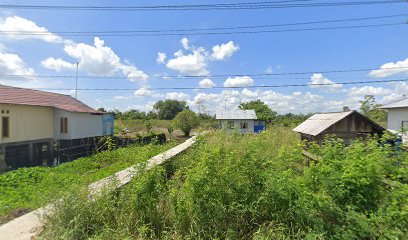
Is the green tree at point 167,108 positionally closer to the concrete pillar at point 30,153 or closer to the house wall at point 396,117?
the concrete pillar at point 30,153

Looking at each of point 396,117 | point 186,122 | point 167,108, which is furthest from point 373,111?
point 167,108

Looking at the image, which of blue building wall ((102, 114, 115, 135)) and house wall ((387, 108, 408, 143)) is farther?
blue building wall ((102, 114, 115, 135))

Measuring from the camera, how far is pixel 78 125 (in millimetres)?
19203

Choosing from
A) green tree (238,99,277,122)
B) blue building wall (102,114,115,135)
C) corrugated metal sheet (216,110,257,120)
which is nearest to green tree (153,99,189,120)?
green tree (238,99,277,122)

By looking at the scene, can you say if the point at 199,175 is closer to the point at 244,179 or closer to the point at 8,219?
the point at 244,179

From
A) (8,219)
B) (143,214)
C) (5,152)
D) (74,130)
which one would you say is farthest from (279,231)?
(74,130)

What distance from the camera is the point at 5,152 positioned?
14102 mm

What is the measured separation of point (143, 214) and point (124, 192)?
0.60m

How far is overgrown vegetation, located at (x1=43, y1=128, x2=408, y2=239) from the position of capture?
8.89ft

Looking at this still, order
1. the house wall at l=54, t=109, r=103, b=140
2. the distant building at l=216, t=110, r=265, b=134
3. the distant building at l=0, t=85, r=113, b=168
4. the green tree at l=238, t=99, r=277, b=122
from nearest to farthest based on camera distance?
the distant building at l=0, t=85, r=113, b=168 → the house wall at l=54, t=109, r=103, b=140 → the distant building at l=216, t=110, r=265, b=134 → the green tree at l=238, t=99, r=277, b=122

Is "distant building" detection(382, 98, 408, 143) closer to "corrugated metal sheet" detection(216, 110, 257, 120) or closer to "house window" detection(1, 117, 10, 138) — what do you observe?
"corrugated metal sheet" detection(216, 110, 257, 120)

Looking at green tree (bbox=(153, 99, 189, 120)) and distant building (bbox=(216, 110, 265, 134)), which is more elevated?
green tree (bbox=(153, 99, 189, 120))

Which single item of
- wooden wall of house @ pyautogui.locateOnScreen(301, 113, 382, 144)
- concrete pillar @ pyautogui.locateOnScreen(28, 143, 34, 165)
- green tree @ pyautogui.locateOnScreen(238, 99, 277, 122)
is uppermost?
green tree @ pyautogui.locateOnScreen(238, 99, 277, 122)

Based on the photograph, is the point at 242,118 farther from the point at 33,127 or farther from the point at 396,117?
the point at 33,127
